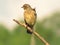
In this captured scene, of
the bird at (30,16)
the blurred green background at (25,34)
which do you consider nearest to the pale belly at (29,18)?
the bird at (30,16)

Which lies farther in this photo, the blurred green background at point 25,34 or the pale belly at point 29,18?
the blurred green background at point 25,34

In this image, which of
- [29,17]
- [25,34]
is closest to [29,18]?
[29,17]

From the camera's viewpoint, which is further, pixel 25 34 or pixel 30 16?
pixel 25 34

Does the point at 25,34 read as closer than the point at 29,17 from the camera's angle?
No

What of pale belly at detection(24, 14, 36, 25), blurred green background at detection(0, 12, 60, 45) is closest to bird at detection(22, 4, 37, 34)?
pale belly at detection(24, 14, 36, 25)

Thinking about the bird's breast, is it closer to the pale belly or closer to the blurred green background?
the pale belly

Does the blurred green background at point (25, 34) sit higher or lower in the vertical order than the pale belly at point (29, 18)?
lower

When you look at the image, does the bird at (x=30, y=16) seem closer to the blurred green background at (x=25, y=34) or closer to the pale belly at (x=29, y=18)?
the pale belly at (x=29, y=18)

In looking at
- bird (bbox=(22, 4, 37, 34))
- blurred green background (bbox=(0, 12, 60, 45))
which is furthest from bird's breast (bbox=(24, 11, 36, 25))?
blurred green background (bbox=(0, 12, 60, 45))

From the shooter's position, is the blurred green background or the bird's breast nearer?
the bird's breast

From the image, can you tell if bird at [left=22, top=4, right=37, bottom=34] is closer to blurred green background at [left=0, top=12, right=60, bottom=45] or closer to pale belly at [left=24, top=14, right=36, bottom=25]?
pale belly at [left=24, top=14, right=36, bottom=25]

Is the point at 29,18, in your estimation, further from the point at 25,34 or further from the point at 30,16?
the point at 25,34

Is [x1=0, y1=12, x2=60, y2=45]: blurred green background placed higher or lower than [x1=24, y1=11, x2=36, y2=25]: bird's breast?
lower

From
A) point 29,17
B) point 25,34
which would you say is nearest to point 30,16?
point 29,17
